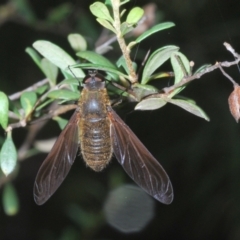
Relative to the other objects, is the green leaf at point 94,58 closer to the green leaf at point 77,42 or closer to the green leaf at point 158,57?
the green leaf at point 158,57

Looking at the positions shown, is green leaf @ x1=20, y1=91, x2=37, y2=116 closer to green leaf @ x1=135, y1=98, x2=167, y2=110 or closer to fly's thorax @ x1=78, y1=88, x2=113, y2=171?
fly's thorax @ x1=78, y1=88, x2=113, y2=171

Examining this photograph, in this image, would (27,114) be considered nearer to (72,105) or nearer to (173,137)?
(72,105)

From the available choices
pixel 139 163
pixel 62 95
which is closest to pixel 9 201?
pixel 139 163

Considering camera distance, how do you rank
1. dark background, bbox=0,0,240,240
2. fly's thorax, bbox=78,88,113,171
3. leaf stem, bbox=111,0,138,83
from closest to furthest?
leaf stem, bbox=111,0,138,83, fly's thorax, bbox=78,88,113,171, dark background, bbox=0,0,240,240

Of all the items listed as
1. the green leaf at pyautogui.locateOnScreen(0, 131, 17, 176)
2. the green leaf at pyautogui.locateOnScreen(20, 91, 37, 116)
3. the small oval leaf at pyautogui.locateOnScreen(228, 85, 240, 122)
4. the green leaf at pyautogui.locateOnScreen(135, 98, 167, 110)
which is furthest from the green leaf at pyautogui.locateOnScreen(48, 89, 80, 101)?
the small oval leaf at pyautogui.locateOnScreen(228, 85, 240, 122)

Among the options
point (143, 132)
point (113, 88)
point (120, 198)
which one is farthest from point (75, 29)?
point (113, 88)

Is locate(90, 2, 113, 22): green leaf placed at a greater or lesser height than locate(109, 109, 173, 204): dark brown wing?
greater

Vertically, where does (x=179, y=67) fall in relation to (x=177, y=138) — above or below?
above

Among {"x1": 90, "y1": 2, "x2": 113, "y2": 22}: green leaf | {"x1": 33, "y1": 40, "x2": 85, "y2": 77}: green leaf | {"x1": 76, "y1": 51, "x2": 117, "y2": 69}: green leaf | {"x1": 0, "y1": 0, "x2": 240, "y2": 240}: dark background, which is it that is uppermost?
{"x1": 90, "y1": 2, "x2": 113, "y2": 22}: green leaf

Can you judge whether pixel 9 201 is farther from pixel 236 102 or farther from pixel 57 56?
pixel 236 102
